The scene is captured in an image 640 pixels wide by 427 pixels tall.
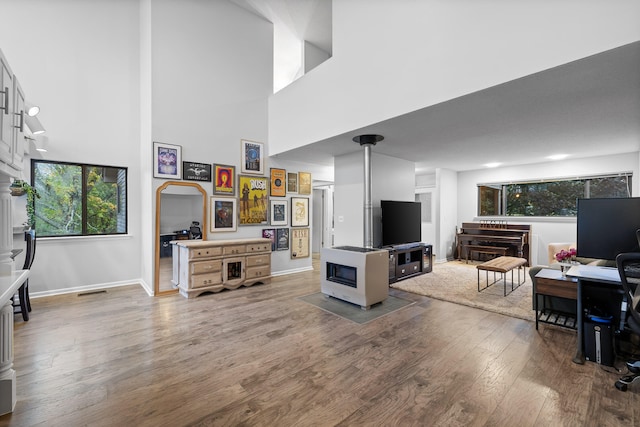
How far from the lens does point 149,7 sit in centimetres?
460

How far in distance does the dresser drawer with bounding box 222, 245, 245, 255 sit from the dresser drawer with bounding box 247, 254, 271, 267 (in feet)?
0.65

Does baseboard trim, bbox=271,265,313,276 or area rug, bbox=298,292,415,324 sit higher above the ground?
baseboard trim, bbox=271,265,313,276

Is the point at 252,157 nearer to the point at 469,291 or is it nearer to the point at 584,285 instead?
the point at 469,291

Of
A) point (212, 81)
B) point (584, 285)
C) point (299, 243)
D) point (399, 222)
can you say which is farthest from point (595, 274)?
point (212, 81)

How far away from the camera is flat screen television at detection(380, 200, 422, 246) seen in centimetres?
531

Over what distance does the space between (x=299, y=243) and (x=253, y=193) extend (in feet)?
5.04

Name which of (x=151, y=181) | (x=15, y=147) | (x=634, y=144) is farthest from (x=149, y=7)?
(x=634, y=144)

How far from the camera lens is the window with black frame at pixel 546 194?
583 centimetres

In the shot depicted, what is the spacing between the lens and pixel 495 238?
270 inches

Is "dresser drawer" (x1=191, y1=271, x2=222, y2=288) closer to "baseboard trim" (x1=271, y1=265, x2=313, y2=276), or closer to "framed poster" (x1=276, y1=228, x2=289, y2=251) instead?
"baseboard trim" (x1=271, y1=265, x2=313, y2=276)

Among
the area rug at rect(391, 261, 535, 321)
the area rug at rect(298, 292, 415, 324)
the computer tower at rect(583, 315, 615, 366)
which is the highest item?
the computer tower at rect(583, 315, 615, 366)

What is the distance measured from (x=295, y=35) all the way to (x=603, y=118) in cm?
558

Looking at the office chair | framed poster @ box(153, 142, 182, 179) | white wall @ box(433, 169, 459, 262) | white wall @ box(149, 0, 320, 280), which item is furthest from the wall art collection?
the office chair

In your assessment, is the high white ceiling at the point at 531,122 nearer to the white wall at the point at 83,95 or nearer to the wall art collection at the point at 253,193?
the wall art collection at the point at 253,193
